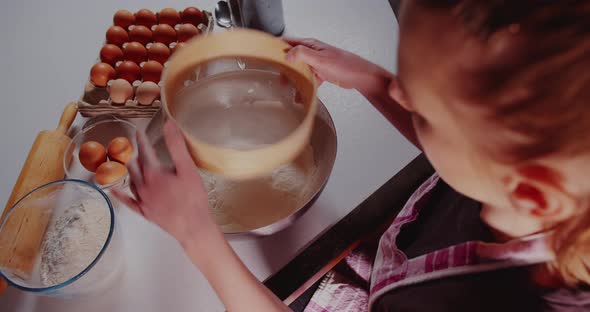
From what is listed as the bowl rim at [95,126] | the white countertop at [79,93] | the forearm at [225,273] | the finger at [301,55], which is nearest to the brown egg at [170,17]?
the white countertop at [79,93]

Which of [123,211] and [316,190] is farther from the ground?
[123,211]

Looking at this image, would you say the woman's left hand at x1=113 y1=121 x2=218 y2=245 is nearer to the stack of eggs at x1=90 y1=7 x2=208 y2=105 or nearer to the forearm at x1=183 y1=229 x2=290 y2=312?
the forearm at x1=183 y1=229 x2=290 y2=312

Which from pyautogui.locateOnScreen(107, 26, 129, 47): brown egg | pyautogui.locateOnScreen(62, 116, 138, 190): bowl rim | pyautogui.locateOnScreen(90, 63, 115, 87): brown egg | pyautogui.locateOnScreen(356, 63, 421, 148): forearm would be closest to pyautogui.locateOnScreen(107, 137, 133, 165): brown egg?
pyautogui.locateOnScreen(62, 116, 138, 190): bowl rim

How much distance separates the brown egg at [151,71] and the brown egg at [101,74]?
6 centimetres

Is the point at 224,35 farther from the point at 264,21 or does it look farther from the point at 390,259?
the point at 390,259

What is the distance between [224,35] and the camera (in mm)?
534

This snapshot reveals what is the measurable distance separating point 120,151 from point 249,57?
27cm

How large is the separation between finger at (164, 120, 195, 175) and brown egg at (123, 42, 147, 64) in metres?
0.34

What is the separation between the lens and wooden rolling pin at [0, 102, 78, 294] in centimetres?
57

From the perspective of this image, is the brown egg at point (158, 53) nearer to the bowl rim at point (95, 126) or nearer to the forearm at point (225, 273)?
the bowl rim at point (95, 126)

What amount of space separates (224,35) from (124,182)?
299 mm

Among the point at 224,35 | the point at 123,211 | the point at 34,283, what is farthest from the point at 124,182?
the point at 224,35

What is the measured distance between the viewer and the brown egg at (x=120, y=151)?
666 millimetres

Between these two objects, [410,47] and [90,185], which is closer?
[410,47]
